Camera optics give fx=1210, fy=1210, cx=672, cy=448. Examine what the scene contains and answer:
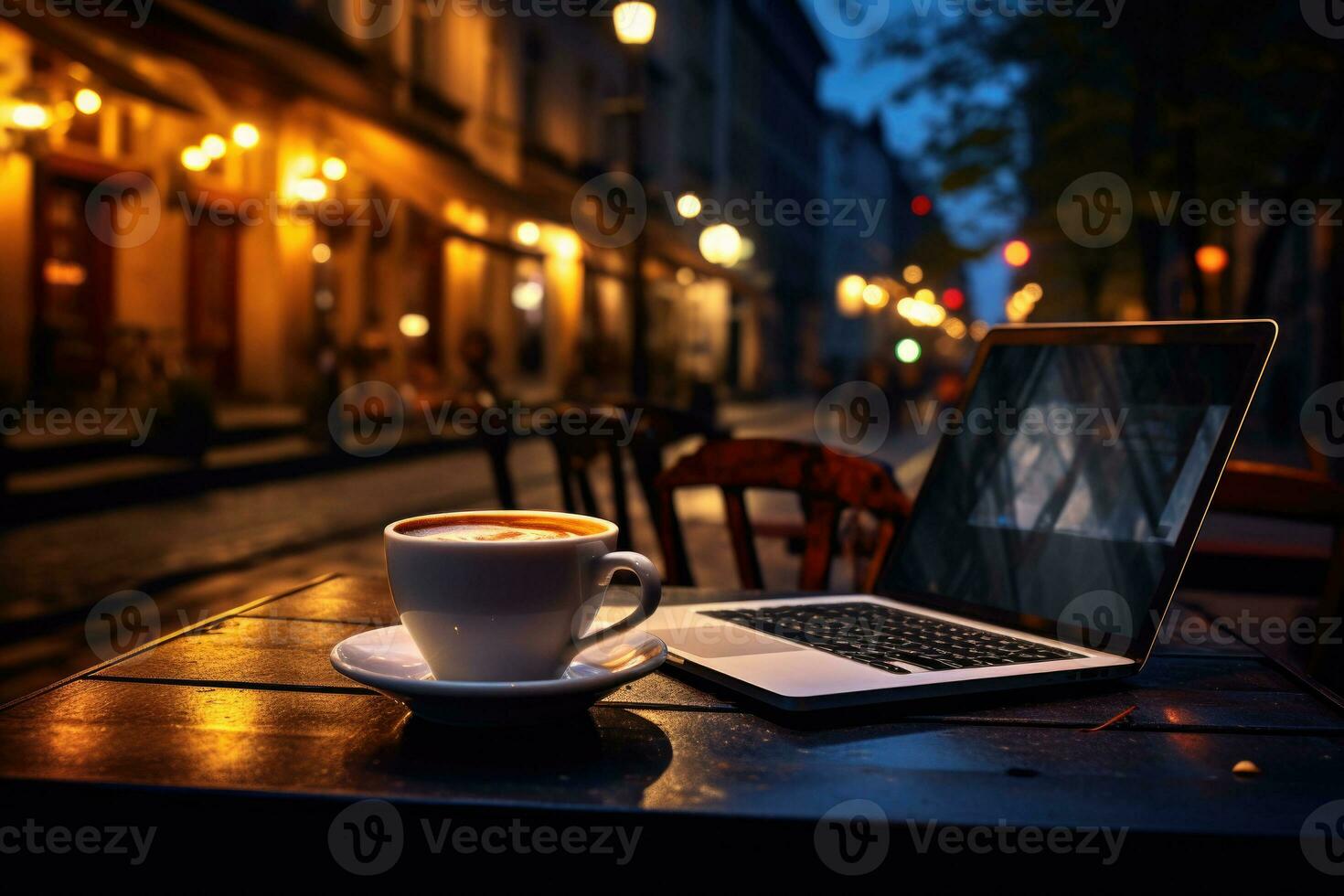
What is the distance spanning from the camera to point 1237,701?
53.4 inches

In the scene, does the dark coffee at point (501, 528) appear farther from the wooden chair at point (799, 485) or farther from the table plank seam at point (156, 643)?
the wooden chair at point (799, 485)

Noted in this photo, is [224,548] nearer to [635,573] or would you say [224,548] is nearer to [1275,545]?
[1275,545]

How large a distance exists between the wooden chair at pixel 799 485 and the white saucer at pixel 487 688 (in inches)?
48.0

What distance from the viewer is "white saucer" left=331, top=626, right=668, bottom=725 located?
3.61 ft

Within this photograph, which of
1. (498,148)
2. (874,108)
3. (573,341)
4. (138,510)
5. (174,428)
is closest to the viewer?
(138,510)

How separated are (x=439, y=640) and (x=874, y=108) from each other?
46.0 feet

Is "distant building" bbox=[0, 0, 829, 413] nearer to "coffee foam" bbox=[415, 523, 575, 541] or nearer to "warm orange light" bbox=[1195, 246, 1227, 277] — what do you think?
"coffee foam" bbox=[415, 523, 575, 541]

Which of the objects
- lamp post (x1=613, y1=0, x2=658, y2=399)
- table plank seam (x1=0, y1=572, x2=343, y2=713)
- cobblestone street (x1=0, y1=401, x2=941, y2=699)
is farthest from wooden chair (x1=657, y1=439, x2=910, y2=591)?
lamp post (x1=613, y1=0, x2=658, y2=399)

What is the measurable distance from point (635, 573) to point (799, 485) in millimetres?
1391

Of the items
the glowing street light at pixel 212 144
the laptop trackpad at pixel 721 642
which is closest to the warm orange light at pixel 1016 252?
the glowing street light at pixel 212 144

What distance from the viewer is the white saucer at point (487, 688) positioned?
110cm

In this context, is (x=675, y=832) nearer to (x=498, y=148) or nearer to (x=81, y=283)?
(x=81, y=283)

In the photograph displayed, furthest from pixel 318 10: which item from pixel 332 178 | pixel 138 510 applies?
pixel 138 510

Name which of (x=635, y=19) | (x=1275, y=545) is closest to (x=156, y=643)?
(x=1275, y=545)
